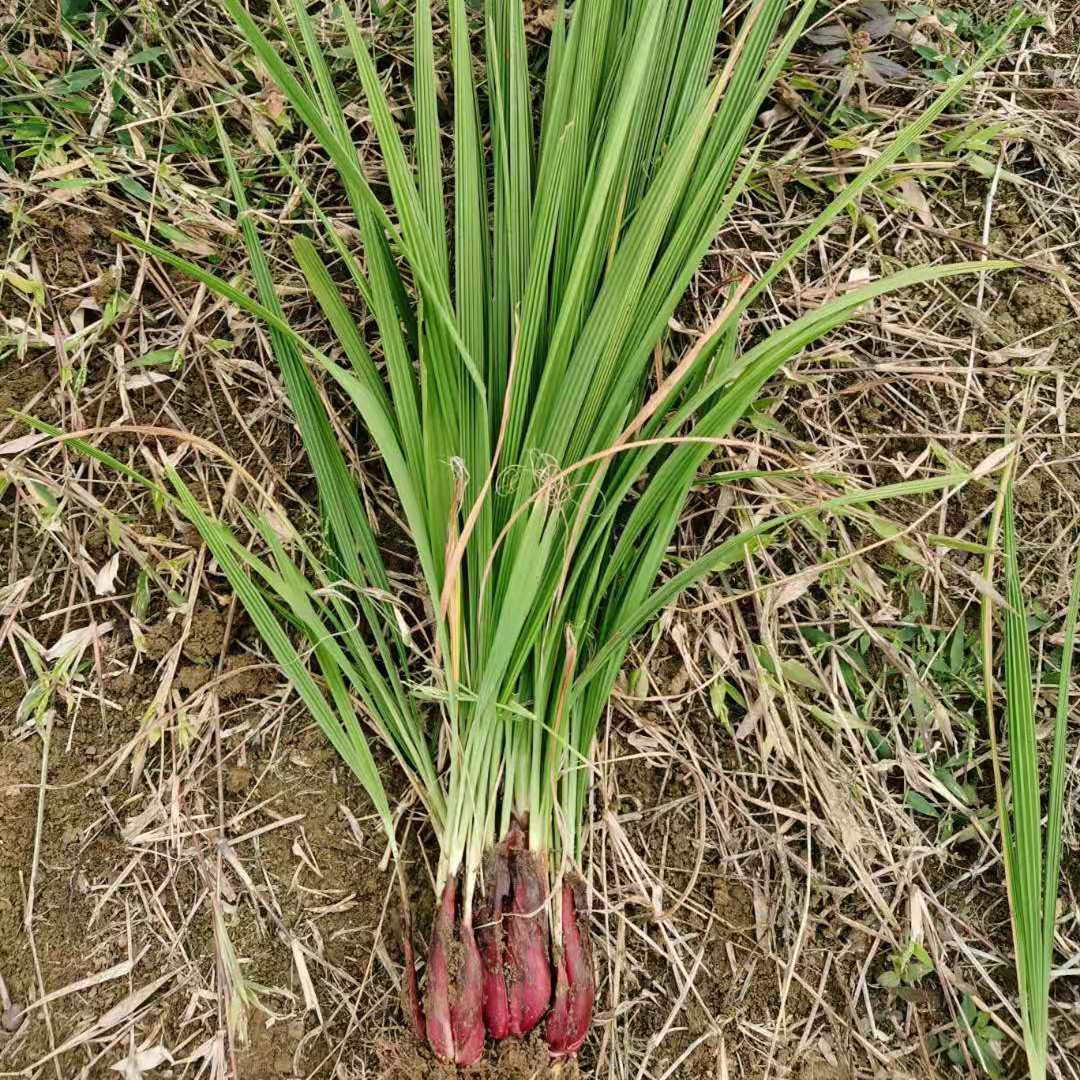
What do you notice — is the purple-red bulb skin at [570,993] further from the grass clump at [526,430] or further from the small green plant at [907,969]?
the small green plant at [907,969]

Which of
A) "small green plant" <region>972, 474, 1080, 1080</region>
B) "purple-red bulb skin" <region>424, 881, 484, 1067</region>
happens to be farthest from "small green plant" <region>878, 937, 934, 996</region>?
"purple-red bulb skin" <region>424, 881, 484, 1067</region>

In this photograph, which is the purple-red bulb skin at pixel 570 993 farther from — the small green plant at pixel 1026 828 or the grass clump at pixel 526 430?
the small green plant at pixel 1026 828

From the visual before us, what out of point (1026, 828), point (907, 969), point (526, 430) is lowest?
point (907, 969)

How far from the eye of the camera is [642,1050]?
116 cm

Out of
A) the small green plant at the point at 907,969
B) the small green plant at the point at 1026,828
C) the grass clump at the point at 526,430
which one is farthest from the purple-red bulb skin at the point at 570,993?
the small green plant at the point at 1026,828

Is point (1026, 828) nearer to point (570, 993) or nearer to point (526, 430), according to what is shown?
point (570, 993)

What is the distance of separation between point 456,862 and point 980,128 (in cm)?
129

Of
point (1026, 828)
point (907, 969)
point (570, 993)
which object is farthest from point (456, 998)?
point (1026, 828)

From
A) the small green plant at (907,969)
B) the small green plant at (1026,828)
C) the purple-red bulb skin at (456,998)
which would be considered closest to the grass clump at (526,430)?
the purple-red bulb skin at (456,998)

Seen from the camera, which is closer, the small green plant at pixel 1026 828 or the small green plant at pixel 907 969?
the small green plant at pixel 1026 828

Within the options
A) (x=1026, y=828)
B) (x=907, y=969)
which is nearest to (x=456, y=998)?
(x=907, y=969)

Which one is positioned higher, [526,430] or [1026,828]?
[526,430]

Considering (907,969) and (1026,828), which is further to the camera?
(907,969)

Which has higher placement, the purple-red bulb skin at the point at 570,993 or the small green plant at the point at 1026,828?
the small green plant at the point at 1026,828
